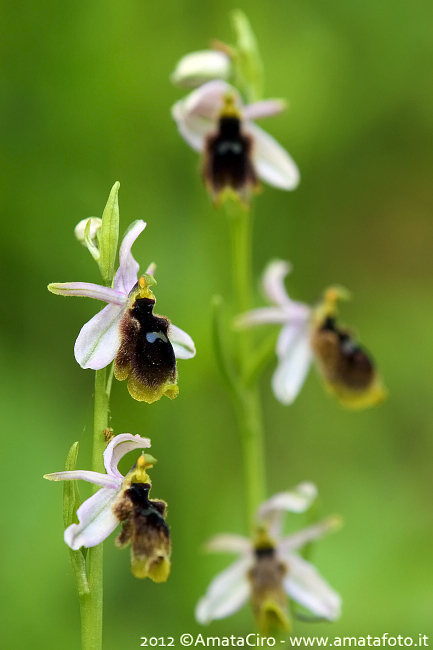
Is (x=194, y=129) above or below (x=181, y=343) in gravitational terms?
above

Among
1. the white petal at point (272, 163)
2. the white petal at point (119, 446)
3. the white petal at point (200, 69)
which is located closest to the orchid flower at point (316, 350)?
the white petal at point (272, 163)

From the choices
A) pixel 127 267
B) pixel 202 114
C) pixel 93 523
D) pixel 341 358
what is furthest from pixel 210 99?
pixel 93 523

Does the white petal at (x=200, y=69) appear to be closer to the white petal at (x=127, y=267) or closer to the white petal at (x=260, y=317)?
the white petal at (x=260, y=317)

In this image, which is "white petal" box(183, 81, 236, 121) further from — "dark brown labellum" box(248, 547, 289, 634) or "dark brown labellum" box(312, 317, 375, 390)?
"dark brown labellum" box(248, 547, 289, 634)

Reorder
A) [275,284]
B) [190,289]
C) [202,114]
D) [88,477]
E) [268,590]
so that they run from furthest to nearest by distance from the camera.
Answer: [190,289] < [275,284] < [202,114] < [268,590] < [88,477]

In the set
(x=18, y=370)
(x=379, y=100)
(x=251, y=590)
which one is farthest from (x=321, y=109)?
(x=251, y=590)

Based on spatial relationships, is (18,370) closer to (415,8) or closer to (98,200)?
(98,200)

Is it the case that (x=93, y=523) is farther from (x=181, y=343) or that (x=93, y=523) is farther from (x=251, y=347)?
(x=251, y=347)

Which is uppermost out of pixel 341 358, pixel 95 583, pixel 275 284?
pixel 275 284
